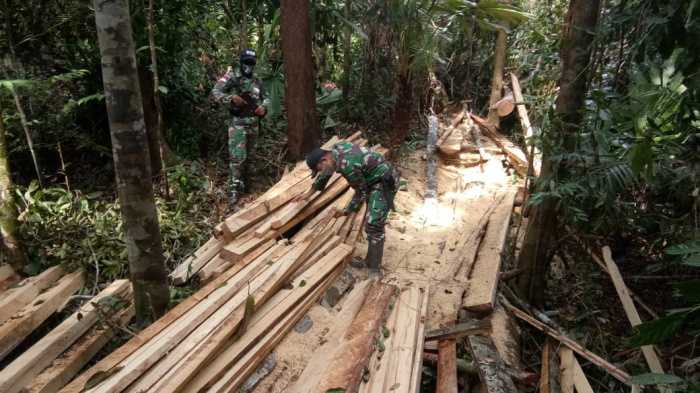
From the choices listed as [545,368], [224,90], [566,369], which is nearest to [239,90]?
[224,90]

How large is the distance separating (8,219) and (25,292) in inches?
38.5

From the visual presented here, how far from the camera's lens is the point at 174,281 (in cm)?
412

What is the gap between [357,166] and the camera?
15.7 feet

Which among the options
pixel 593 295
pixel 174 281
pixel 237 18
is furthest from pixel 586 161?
pixel 237 18

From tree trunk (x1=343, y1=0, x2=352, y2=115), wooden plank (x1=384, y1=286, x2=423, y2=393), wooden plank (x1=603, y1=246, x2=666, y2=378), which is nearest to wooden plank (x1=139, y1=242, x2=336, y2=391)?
wooden plank (x1=384, y1=286, x2=423, y2=393)

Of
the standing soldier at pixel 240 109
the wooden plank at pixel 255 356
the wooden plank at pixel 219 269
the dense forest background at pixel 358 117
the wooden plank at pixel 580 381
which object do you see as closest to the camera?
the wooden plank at pixel 255 356

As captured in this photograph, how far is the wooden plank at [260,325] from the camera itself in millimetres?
2770

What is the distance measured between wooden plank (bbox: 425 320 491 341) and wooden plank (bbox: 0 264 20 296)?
13.6ft

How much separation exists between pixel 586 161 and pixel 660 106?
33.5 inches

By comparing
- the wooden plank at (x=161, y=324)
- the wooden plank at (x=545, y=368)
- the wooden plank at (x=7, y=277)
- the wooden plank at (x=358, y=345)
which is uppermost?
the wooden plank at (x=161, y=324)

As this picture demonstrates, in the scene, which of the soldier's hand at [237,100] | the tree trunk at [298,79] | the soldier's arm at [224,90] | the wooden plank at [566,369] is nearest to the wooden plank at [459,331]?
the wooden plank at [566,369]

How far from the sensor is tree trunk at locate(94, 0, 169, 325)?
266cm

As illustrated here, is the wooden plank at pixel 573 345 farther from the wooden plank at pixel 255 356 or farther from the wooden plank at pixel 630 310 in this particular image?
the wooden plank at pixel 255 356

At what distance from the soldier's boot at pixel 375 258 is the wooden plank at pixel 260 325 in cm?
45
